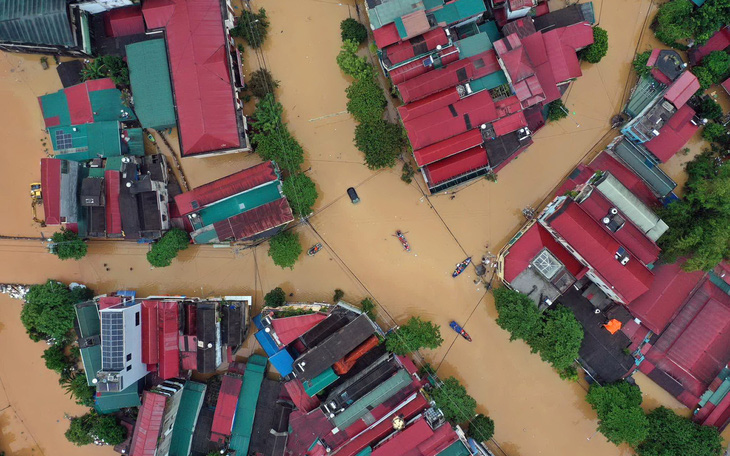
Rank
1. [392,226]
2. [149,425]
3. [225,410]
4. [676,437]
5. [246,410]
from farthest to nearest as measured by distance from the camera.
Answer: [392,226] < [246,410] < [225,410] < [676,437] < [149,425]

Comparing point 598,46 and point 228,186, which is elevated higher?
point 598,46

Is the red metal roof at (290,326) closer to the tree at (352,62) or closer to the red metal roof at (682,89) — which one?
the tree at (352,62)

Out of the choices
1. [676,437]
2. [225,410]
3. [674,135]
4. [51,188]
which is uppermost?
[51,188]

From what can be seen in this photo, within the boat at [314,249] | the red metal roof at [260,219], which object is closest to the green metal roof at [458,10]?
the red metal roof at [260,219]

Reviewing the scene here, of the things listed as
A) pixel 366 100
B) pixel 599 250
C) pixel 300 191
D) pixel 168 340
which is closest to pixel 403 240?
pixel 300 191

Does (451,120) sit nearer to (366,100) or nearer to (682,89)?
(366,100)

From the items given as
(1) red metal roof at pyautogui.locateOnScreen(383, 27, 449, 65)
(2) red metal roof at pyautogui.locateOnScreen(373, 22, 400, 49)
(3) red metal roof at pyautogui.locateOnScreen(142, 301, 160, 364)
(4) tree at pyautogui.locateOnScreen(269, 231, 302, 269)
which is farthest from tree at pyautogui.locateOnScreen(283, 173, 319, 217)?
(3) red metal roof at pyautogui.locateOnScreen(142, 301, 160, 364)

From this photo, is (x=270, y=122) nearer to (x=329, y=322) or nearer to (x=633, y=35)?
(x=329, y=322)
